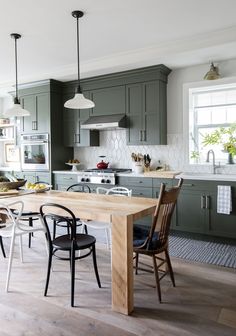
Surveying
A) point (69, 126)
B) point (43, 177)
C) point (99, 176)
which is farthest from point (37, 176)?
point (99, 176)

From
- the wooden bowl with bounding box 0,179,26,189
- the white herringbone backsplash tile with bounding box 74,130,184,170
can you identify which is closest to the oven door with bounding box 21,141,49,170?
the white herringbone backsplash tile with bounding box 74,130,184,170

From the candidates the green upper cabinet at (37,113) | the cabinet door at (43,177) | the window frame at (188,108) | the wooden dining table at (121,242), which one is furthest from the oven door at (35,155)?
the wooden dining table at (121,242)

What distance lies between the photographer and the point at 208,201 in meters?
3.79

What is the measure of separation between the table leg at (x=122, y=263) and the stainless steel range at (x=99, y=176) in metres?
2.42

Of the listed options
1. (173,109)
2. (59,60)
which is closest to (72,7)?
(59,60)

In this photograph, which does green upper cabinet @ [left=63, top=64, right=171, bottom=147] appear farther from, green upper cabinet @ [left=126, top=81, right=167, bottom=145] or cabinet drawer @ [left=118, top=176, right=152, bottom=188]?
cabinet drawer @ [left=118, top=176, right=152, bottom=188]

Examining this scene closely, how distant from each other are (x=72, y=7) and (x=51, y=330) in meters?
2.86

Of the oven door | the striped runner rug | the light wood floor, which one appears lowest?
the light wood floor

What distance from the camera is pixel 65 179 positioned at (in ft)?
17.0

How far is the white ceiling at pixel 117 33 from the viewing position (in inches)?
112

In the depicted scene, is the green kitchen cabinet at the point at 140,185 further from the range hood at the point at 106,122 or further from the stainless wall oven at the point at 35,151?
the stainless wall oven at the point at 35,151

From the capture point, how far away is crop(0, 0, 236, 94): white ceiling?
9.36 feet

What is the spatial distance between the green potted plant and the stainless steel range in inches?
55.1

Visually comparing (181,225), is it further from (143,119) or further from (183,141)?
(143,119)
